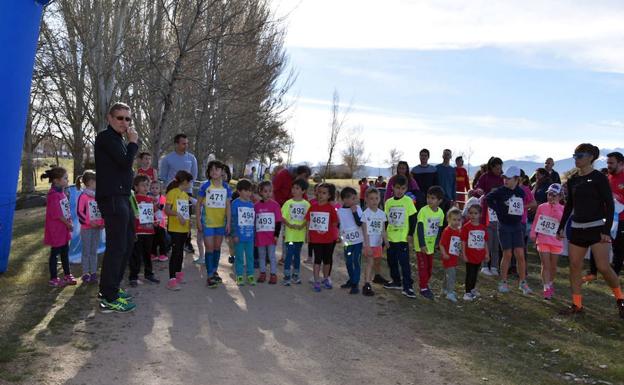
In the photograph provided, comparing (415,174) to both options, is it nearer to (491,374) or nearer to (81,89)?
(491,374)

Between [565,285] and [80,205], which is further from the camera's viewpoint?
[565,285]

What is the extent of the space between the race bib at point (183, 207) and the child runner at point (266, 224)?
39.0 inches

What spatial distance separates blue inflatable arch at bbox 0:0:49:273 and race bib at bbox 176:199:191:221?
91.6 inches

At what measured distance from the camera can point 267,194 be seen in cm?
832

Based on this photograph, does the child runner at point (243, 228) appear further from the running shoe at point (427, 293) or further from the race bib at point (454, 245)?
the race bib at point (454, 245)

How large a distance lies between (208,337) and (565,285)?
6.51 metres

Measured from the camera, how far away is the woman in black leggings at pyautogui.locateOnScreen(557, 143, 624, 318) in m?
6.99

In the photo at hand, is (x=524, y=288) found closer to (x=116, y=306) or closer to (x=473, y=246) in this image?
(x=473, y=246)

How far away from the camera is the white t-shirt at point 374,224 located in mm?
8117

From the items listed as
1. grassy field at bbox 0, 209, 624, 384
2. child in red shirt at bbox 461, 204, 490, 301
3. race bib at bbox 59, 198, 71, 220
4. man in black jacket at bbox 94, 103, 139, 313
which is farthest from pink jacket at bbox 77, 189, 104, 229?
child in red shirt at bbox 461, 204, 490, 301

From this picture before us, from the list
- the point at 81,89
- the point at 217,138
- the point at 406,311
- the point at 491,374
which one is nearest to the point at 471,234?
the point at 406,311

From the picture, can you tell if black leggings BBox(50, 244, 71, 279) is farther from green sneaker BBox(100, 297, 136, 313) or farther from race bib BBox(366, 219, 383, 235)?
race bib BBox(366, 219, 383, 235)

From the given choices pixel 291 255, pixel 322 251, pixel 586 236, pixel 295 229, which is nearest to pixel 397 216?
pixel 322 251

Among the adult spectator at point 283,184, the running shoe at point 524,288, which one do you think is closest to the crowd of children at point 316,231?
the running shoe at point 524,288
